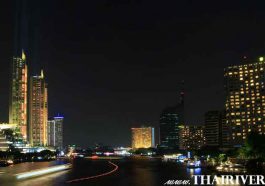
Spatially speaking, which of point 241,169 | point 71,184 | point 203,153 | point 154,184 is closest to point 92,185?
point 71,184

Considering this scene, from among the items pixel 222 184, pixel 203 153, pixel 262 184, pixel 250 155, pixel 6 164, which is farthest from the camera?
pixel 203 153

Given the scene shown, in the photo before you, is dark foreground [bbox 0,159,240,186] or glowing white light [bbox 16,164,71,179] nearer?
dark foreground [bbox 0,159,240,186]

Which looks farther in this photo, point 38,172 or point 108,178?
point 38,172

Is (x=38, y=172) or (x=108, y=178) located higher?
(x=38, y=172)

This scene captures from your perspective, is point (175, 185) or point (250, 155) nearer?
point (175, 185)

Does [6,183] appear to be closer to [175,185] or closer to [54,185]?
[54,185]

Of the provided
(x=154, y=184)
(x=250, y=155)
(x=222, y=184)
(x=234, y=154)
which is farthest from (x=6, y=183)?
(x=234, y=154)

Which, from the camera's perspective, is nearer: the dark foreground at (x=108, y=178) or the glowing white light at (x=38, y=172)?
the dark foreground at (x=108, y=178)

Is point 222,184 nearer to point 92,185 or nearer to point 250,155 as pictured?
point 92,185

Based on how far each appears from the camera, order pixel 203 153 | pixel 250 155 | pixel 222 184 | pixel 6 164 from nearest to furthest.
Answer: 1. pixel 222 184
2. pixel 250 155
3. pixel 6 164
4. pixel 203 153

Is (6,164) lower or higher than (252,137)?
lower

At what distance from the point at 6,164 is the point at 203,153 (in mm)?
88637

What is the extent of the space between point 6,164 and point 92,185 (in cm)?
8851

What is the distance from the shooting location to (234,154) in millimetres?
150000
